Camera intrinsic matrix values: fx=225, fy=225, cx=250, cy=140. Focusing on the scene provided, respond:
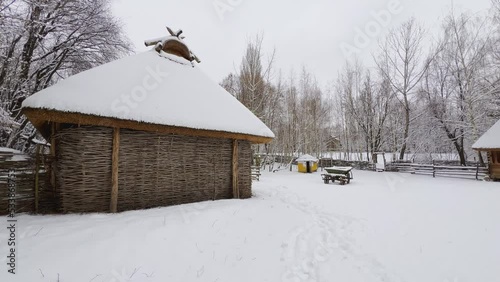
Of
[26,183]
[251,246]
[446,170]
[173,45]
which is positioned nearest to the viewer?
[251,246]

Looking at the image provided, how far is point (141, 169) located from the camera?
6.35m

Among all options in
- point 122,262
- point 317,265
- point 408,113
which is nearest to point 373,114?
point 408,113

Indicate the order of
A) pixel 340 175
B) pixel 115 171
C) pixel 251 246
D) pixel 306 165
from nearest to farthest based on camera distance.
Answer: pixel 251 246
pixel 115 171
pixel 340 175
pixel 306 165

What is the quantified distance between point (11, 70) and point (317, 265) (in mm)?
13005

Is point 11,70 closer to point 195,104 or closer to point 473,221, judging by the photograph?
point 195,104

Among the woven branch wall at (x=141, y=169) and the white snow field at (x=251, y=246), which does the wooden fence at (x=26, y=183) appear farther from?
the white snow field at (x=251, y=246)

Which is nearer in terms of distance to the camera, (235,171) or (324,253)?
(324,253)

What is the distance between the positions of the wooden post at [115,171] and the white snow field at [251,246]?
1.32ft

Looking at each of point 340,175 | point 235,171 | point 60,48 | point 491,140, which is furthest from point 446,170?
point 60,48

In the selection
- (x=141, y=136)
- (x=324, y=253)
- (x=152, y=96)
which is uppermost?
(x=152, y=96)

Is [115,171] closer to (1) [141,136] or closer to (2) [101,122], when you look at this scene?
(1) [141,136]

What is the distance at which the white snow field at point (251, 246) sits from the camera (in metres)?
3.41

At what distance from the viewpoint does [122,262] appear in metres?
3.47

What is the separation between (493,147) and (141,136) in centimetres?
2050
